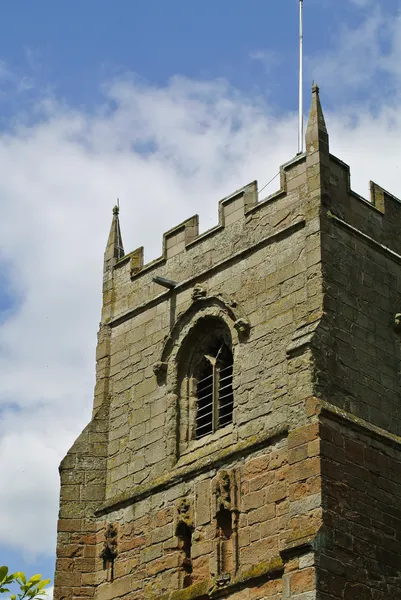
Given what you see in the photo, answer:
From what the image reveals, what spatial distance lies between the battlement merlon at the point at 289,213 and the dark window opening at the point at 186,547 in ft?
13.8

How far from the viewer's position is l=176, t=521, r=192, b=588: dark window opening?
2005 centimetres

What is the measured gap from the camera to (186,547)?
20297mm

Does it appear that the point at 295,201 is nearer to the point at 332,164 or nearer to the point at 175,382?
the point at 332,164

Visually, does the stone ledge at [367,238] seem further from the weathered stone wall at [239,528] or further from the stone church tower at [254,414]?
the weathered stone wall at [239,528]

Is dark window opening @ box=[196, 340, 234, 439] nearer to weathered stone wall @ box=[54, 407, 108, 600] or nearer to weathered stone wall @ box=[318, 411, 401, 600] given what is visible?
weathered stone wall @ box=[54, 407, 108, 600]

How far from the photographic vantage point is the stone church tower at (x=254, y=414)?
18.8 meters

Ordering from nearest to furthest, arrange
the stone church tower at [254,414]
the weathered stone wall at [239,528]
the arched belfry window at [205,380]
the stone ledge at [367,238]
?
the weathered stone wall at [239,528]
the stone church tower at [254,414]
the stone ledge at [367,238]
the arched belfry window at [205,380]

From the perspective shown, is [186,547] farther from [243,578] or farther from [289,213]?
[289,213]

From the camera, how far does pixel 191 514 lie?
20.4 metres

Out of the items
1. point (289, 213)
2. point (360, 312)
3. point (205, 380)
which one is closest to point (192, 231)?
point (289, 213)

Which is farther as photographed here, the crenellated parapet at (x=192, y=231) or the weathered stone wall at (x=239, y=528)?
the crenellated parapet at (x=192, y=231)

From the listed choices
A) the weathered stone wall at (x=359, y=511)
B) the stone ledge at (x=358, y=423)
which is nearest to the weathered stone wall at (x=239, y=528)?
the weathered stone wall at (x=359, y=511)

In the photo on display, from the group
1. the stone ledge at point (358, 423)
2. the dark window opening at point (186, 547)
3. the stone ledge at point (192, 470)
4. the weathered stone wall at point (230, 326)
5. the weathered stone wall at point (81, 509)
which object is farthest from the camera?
the weathered stone wall at point (81, 509)

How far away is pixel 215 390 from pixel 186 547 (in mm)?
2445
